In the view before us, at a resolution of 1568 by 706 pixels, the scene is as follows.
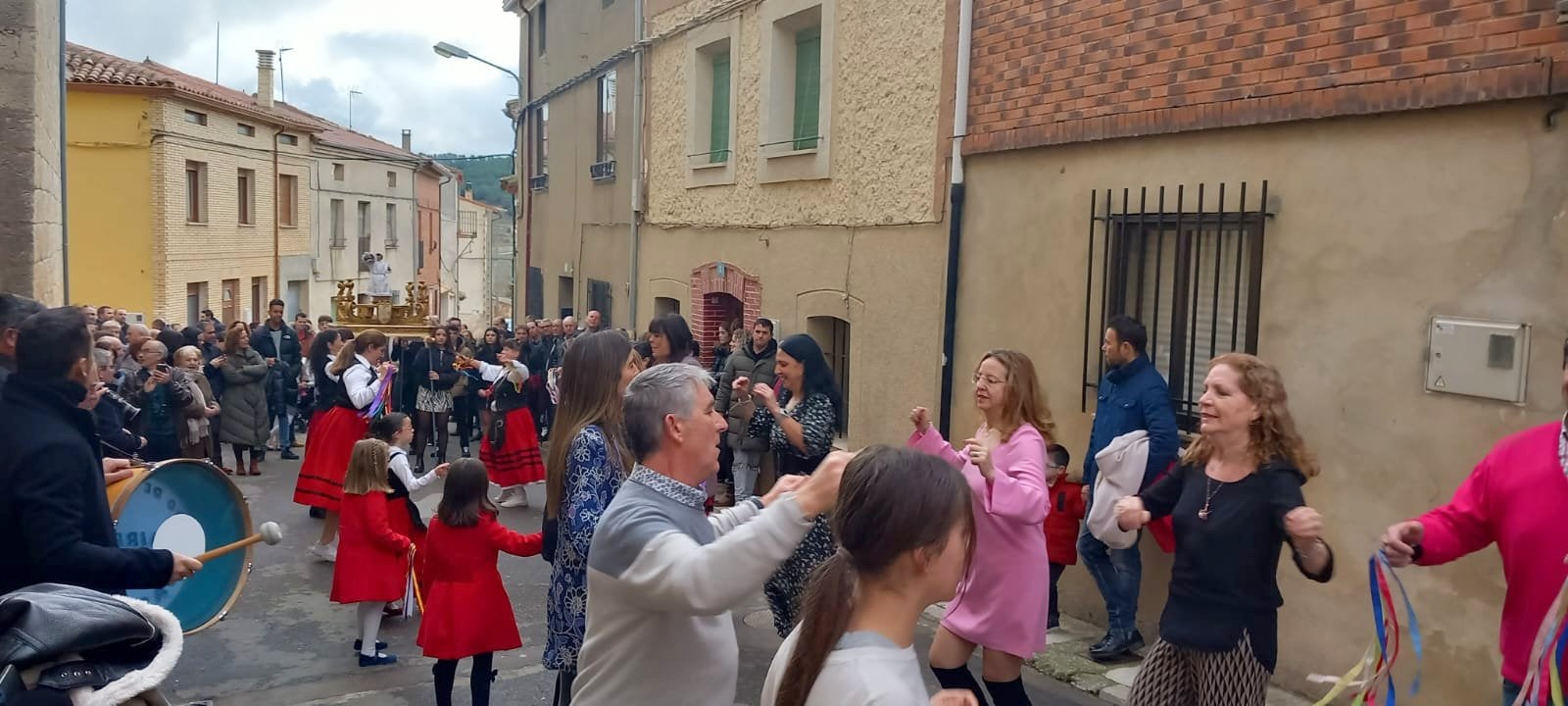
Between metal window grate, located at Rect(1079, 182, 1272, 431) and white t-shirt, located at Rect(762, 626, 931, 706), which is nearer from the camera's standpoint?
white t-shirt, located at Rect(762, 626, 931, 706)

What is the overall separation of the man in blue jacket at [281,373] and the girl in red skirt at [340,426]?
4568 millimetres

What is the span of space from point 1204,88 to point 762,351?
13.7 feet

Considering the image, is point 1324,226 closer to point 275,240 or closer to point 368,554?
point 368,554

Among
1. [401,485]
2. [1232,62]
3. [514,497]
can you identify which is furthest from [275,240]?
[1232,62]

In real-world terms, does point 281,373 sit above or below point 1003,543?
below

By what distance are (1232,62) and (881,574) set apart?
519 cm

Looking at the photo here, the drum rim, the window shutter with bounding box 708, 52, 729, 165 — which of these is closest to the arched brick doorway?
the window shutter with bounding box 708, 52, 729, 165

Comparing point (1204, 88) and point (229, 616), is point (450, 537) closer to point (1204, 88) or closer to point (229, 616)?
point (229, 616)

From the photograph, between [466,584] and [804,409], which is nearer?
[466,584]

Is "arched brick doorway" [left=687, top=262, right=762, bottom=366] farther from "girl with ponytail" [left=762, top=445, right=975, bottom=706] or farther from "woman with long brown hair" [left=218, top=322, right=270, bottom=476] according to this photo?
"girl with ponytail" [left=762, top=445, right=975, bottom=706]

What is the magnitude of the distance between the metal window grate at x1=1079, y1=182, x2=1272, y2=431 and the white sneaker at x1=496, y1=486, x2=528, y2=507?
578 centimetres

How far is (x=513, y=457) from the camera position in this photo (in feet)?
36.3

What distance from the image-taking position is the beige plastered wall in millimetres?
5145

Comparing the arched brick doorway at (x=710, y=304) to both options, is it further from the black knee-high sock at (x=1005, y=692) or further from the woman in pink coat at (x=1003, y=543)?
the black knee-high sock at (x=1005, y=692)
